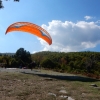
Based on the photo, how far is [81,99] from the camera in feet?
29.0

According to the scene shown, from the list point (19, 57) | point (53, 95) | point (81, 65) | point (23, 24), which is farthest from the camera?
point (81, 65)

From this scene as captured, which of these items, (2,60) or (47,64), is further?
(2,60)

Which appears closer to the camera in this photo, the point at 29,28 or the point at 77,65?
the point at 29,28

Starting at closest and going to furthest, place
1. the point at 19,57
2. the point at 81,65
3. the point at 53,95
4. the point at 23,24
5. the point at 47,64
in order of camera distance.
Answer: the point at 53,95 < the point at 23,24 < the point at 47,64 < the point at 19,57 < the point at 81,65

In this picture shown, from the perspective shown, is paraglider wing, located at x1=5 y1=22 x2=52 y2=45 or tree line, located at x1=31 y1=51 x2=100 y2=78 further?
tree line, located at x1=31 y1=51 x2=100 y2=78

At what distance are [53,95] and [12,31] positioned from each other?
38.6 feet

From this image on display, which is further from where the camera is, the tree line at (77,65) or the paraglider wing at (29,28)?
the tree line at (77,65)

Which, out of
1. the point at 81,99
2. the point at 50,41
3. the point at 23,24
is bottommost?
the point at 81,99

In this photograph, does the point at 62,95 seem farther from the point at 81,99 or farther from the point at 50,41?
the point at 50,41

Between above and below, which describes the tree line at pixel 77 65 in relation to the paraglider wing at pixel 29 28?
below

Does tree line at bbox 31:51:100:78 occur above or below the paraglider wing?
below

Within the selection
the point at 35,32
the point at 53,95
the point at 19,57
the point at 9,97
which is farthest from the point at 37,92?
the point at 19,57

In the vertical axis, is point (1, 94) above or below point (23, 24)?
below

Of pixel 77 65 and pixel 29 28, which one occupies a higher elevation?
pixel 29 28
